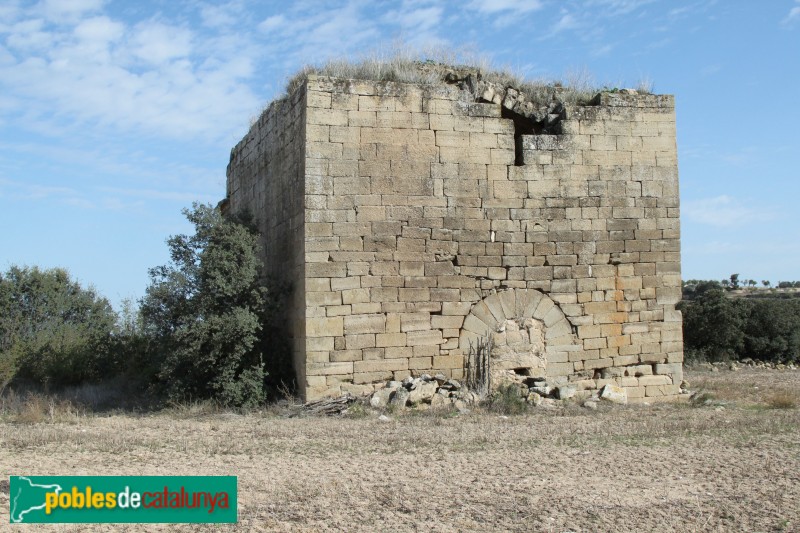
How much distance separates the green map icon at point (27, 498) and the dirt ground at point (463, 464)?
0.12m

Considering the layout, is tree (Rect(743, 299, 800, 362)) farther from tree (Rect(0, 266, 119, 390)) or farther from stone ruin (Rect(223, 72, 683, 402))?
tree (Rect(0, 266, 119, 390))

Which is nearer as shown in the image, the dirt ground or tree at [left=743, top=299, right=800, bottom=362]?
the dirt ground

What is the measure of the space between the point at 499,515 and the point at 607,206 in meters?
6.25

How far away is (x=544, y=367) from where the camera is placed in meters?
9.80

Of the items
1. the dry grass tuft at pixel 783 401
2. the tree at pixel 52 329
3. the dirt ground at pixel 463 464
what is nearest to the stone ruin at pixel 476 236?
the dirt ground at pixel 463 464

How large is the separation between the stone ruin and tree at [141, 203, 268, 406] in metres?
0.57

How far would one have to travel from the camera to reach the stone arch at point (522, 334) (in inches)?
379

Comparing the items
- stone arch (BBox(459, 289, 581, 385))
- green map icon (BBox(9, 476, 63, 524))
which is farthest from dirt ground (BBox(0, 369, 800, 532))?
stone arch (BBox(459, 289, 581, 385))

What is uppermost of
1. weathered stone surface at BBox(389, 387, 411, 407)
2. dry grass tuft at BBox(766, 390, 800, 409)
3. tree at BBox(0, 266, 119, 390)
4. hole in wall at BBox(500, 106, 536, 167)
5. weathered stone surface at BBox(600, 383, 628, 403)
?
hole in wall at BBox(500, 106, 536, 167)

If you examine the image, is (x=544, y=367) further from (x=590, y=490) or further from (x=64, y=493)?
(x=64, y=493)

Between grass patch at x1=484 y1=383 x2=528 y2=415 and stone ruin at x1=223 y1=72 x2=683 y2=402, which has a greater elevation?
stone ruin at x1=223 y1=72 x2=683 y2=402

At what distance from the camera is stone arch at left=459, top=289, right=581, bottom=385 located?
31.6 feet

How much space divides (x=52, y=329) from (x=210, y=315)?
5.82 m

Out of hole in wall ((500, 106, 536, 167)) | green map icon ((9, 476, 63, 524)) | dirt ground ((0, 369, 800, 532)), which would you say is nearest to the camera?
green map icon ((9, 476, 63, 524))
